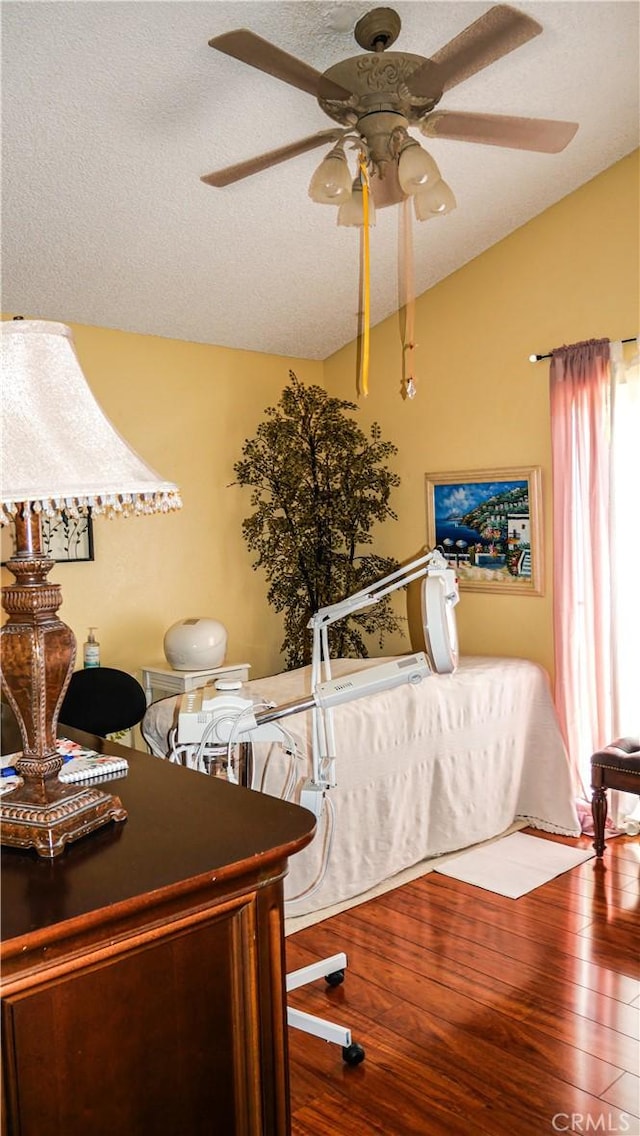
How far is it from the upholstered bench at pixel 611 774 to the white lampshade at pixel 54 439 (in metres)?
2.75

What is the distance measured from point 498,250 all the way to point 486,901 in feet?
9.67

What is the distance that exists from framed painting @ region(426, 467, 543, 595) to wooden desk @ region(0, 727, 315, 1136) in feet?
9.79

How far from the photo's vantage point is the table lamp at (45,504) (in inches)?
39.4

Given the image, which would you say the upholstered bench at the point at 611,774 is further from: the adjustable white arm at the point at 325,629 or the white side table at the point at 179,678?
the adjustable white arm at the point at 325,629

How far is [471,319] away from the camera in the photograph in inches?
164

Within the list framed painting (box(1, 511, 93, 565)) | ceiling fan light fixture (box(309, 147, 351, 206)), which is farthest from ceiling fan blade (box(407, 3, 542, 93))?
framed painting (box(1, 511, 93, 565))

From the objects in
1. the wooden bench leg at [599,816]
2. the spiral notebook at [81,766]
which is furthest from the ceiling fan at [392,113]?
the wooden bench leg at [599,816]

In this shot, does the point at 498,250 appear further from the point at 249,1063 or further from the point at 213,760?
the point at 249,1063

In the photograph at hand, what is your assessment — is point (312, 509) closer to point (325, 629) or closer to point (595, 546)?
point (595, 546)

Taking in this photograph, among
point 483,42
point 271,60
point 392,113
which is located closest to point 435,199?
point 392,113

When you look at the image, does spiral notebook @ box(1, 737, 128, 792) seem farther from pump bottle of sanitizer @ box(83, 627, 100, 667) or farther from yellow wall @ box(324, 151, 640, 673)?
yellow wall @ box(324, 151, 640, 673)

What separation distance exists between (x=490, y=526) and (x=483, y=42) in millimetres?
2556

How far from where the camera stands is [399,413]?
14.9 feet

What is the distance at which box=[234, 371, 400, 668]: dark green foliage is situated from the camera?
4238 mm
